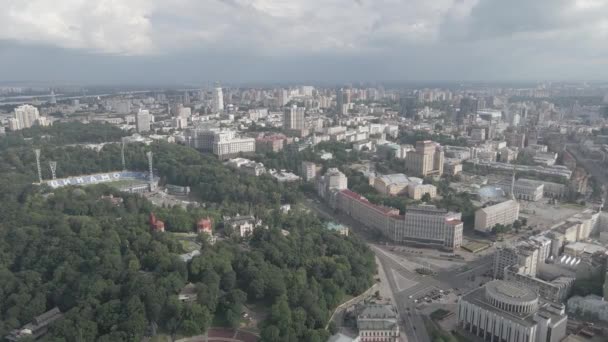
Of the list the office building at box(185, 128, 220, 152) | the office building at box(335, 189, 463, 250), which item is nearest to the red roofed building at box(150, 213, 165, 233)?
the office building at box(335, 189, 463, 250)

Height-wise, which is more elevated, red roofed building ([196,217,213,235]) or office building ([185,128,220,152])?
office building ([185,128,220,152])

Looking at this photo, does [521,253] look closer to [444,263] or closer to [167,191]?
[444,263]

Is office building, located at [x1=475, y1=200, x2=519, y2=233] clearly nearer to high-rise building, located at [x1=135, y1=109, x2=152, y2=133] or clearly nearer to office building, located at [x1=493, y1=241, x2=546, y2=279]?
office building, located at [x1=493, y1=241, x2=546, y2=279]

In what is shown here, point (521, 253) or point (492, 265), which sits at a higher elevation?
point (521, 253)

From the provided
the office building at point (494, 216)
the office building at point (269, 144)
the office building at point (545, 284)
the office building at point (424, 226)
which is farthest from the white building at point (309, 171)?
the office building at point (545, 284)

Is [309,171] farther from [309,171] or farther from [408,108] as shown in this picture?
[408,108]

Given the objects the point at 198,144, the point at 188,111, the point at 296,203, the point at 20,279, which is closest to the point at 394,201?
the point at 296,203
